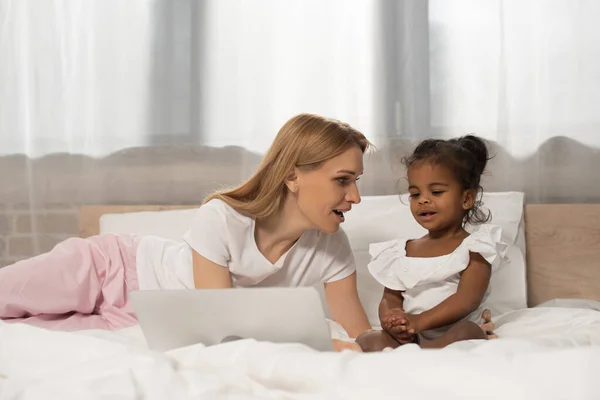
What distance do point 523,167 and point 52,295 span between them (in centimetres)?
132

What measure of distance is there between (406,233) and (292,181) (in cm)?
49

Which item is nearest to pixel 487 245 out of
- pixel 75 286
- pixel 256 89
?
pixel 75 286

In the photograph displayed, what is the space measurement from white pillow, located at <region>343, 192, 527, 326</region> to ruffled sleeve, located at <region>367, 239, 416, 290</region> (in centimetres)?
28

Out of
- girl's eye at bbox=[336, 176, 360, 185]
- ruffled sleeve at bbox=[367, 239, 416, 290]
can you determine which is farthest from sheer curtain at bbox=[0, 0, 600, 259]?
girl's eye at bbox=[336, 176, 360, 185]

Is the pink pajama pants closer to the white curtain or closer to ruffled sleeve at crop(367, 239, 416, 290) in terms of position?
ruffled sleeve at crop(367, 239, 416, 290)

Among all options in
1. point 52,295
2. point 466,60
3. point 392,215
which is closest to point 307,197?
point 392,215

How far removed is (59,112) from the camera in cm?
259

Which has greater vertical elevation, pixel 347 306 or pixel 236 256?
pixel 236 256

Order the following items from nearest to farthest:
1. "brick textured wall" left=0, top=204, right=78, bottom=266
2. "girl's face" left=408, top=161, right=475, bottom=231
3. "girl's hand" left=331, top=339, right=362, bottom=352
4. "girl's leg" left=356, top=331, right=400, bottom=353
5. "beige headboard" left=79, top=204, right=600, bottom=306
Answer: "girl's hand" left=331, top=339, right=362, bottom=352 < "girl's leg" left=356, top=331, right=400, bottom=353 < "girl's face" left=408, top=161, right=475, bottom=231 < "beige headboard" left=79, top=204, right=600, bottom=306 < "brick textured wall" left=0, top=204, right=78, bottom=266

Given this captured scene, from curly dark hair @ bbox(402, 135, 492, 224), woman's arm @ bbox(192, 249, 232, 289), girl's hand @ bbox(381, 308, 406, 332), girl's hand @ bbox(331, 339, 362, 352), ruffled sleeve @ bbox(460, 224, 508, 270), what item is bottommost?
girl's hand @ bbox(331, 339, 362, 352)

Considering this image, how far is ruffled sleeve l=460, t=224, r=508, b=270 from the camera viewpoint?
1.45m

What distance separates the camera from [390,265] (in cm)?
161

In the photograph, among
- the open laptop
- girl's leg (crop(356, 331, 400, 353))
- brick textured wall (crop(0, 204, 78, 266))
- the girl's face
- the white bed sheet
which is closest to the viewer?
the white bed sheet

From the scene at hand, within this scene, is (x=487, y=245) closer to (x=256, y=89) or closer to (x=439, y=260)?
(x=439, y=260)
